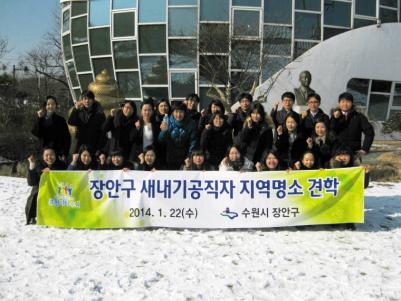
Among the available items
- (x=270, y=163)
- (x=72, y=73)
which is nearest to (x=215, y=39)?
(x=72, y=73)

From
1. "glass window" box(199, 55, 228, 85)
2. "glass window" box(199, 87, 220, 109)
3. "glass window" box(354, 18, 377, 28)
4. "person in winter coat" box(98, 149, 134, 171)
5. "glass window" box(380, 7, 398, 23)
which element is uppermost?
"glass window" box(380, 7, 398, 23)

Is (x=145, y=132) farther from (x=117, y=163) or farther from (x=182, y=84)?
(x=182, y=84)

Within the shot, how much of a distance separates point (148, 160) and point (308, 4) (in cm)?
1466

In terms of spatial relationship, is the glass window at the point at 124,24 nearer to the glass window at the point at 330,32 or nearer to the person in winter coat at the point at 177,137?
the glass window at the point at 330,32

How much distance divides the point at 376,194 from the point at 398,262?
3.95 meters

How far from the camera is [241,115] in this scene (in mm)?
6113

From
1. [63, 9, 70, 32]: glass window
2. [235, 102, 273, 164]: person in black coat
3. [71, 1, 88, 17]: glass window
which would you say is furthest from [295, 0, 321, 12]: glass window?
[235, 102, 273, 164]: person in black coat

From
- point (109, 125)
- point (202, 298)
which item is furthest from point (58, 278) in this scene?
point (109, 125)

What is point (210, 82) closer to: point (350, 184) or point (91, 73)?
point (91, 73)

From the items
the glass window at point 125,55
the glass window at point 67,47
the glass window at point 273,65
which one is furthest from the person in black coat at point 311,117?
the glass window at point 67,47

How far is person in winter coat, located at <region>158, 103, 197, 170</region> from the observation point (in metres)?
5.82

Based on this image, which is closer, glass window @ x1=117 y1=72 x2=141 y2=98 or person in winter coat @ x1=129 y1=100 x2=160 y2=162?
person in winter coat @ x1=129 y1=100 x2=160 y2=162

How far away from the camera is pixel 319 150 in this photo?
5.54 m

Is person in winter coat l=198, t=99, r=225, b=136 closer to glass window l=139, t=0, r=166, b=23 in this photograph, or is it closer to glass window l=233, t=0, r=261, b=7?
glass window l=233, t=0, r=261, b=7
